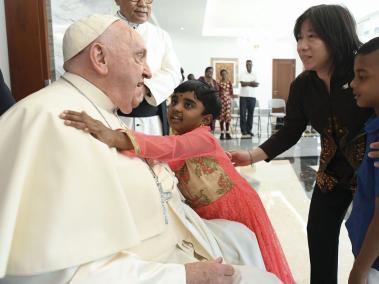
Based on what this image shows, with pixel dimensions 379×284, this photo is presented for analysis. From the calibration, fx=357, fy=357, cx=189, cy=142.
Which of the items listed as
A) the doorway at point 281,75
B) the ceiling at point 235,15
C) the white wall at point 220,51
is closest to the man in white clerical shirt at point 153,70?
the ceiling at point 235,15

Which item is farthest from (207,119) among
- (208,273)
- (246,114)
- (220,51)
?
(220,51)

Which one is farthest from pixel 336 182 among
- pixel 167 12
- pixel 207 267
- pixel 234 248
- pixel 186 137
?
pixel 167 12

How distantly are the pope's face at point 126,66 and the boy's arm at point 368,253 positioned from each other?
35.0 inches

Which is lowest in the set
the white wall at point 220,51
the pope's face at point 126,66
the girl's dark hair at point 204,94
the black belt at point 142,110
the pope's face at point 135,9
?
the black belt at point 142,110

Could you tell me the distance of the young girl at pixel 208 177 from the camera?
1.56 meters

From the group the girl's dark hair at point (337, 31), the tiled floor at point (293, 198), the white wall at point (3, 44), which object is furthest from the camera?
the tiled floor at point (293, 198)

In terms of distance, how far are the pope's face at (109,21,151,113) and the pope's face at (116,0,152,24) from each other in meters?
0.86

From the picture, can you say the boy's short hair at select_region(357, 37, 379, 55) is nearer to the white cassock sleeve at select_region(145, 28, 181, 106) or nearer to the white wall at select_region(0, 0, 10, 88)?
the white cassock sleeve at select_region(145, 28, 181, 106)

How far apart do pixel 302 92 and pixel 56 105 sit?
1249 mm

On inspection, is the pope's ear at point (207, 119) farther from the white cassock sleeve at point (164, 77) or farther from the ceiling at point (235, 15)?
the ceiling at point (235, 15)

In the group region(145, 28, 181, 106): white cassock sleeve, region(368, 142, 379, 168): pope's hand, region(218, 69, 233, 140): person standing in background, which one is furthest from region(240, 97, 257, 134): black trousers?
region(368, 142, 379, 168): pope's hand

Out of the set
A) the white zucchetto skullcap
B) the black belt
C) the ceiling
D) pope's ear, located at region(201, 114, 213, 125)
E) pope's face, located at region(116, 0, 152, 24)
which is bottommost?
pope's ear, located at region(201, 114, 213, 125)

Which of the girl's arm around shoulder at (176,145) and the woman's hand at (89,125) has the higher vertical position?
the woman's hand at (89,125)

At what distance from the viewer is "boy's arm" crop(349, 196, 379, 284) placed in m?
1.16
